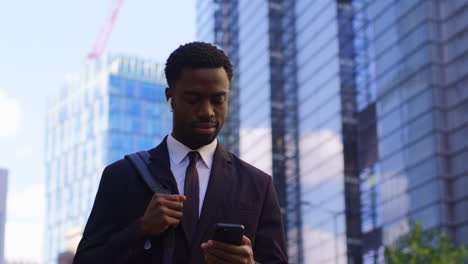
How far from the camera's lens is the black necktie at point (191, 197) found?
4152 millimetres

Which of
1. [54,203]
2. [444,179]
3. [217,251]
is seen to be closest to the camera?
[217,251]

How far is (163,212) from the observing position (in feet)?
13.1


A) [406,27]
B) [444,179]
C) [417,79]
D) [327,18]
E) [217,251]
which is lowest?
[217,251]

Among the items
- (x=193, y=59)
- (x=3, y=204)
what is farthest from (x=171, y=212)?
(x=3, y=204)

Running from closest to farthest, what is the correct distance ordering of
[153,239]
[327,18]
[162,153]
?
[153,239] → [162,153] → [327,18]

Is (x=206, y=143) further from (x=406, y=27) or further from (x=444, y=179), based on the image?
(x=406, y=27)

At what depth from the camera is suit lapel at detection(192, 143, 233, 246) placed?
4.16m

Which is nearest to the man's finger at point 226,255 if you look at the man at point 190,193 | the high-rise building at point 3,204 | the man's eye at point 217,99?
the man at point 190,193

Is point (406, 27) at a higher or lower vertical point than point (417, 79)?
higher

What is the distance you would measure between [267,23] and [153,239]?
8370 centimetres

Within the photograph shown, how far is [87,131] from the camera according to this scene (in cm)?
13550

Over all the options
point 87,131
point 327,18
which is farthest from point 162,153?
point 87,131

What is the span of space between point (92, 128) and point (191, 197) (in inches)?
5166

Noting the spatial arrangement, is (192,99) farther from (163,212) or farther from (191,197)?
(163,212)
